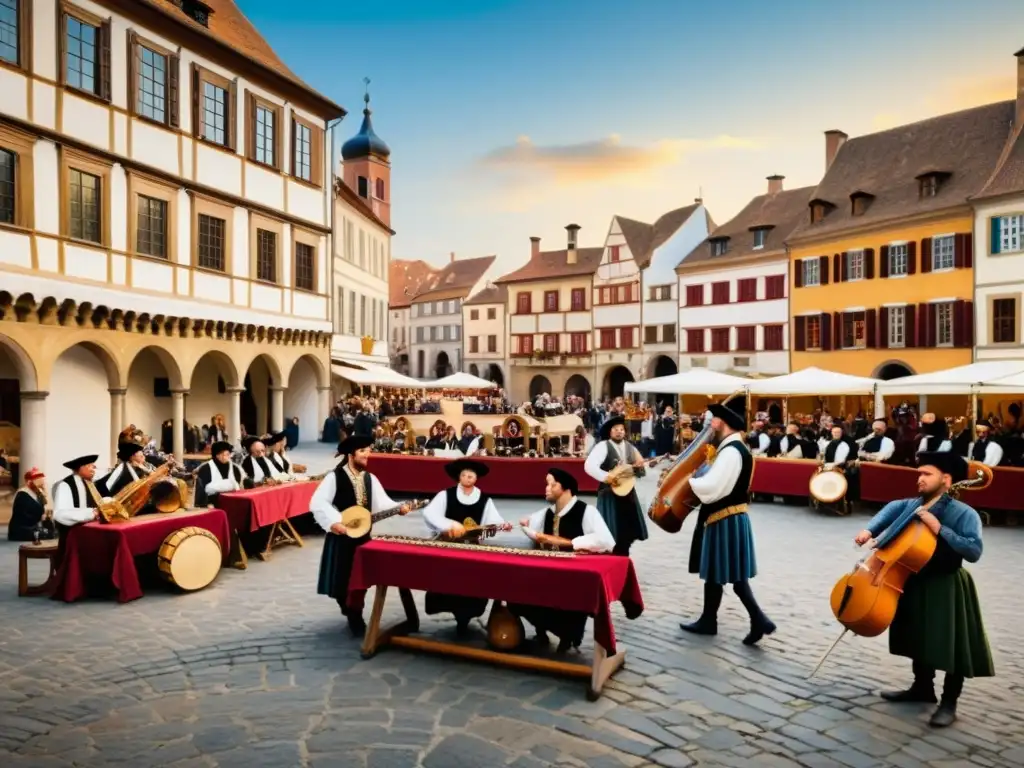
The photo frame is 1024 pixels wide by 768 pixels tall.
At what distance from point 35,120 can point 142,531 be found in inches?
495

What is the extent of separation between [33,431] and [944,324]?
99.1 ft

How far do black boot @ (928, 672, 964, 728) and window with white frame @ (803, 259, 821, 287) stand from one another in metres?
33.7

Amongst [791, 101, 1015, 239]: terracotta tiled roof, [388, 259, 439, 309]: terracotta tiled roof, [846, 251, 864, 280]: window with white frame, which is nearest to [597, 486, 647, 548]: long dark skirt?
[791, 101, 1015, 239]: terracotta tiled roof

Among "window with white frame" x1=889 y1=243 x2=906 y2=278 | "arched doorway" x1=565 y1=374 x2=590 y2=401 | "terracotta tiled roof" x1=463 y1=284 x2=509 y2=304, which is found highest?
"terracotta tiled roof" x1=463 y1=284 x2=509 y2=304

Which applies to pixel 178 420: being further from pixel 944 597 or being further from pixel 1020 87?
pixel 1020 87

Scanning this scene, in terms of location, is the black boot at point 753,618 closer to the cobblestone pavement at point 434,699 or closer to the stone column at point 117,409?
the cobblestone pavement at point 434,699

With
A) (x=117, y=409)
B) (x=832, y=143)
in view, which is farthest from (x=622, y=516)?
(x=832, y=143)

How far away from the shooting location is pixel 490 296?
213ft

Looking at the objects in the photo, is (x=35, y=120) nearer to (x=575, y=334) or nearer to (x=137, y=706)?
(x=137, y=706)

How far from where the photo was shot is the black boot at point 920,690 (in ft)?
20.1

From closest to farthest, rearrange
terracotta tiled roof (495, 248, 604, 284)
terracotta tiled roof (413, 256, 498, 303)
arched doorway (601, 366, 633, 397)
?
arched doorway (601, 366, 633, 397)
terracotta tiled roof (495, 248, 604, 284)
terracotta tiled roof (413, 256, 498, 303)

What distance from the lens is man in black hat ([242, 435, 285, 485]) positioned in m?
12.4

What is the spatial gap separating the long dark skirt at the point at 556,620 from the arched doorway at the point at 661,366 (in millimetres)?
42006

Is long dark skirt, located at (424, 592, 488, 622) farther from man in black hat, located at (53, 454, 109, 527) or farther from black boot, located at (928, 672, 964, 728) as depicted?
man in black hat, located at (53, 454, 109, 527)
